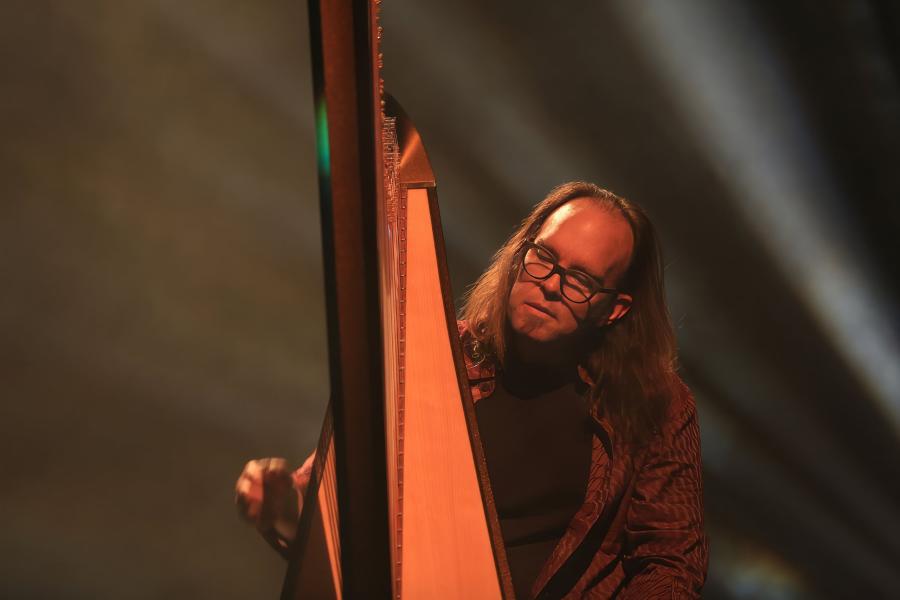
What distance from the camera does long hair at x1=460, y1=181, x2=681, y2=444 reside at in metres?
1.17

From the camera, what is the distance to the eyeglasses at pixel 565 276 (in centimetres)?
113

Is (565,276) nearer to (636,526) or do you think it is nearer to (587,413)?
(587,413)

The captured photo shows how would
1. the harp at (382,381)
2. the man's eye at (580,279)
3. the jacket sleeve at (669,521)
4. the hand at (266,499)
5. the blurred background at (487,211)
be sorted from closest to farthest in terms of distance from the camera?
the harp at (382,381) < the hand at (266,499) < the jacket sleeve at (669,521) < the man's eye at (580,279) < the blurred background at (487,211)

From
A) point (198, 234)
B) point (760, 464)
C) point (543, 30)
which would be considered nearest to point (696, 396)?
point (760, 464)

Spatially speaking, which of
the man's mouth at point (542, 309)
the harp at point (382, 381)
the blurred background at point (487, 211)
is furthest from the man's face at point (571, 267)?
the blurred background at point (487, 211)

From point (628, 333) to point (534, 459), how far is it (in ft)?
0.92

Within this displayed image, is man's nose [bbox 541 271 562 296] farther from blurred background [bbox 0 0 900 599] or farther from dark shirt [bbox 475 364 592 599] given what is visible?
blurred background [bbox 0 0 900 599]

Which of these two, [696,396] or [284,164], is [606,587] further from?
[284,164]

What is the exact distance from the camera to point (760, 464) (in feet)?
5.42

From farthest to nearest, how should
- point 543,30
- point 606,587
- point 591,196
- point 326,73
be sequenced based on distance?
point 543,30 → point 591,196 → point 606,587 → point 326,73

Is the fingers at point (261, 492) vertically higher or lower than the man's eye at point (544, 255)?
lower

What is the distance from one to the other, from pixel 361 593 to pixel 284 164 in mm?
1493

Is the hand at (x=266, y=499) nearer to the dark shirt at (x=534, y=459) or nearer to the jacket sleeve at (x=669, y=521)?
the dark shirt at (x=534, y=459)

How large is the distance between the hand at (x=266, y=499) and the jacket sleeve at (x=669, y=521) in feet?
1.66
